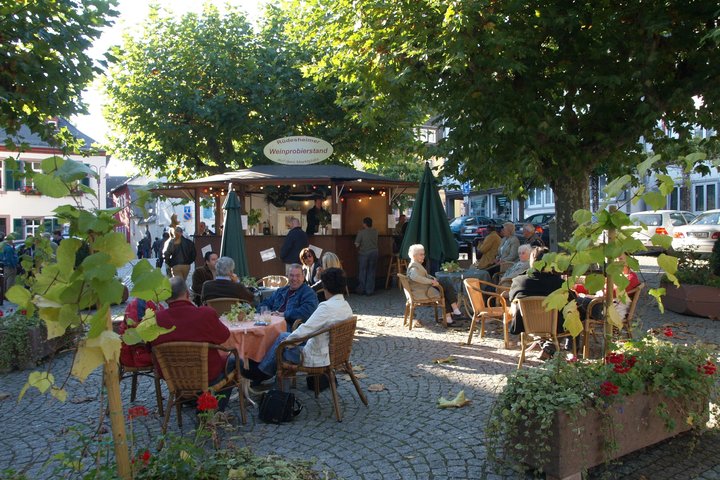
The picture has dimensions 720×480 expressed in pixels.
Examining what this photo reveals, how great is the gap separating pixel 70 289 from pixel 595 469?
333cm

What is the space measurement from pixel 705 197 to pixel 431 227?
33295 millimetres

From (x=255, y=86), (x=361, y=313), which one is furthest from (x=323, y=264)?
(x=255, y=86)

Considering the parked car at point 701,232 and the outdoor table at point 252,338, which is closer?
the outdoor table at point 252,338

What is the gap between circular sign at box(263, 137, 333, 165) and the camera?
15492mm

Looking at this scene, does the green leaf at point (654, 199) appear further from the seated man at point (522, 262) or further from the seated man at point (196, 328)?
the seated man at point (522, 262)

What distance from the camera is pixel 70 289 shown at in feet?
7.70

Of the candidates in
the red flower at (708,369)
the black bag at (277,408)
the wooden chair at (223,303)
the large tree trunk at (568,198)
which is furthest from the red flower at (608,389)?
the large tree trunk at (568,198)

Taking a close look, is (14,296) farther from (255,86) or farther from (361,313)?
(255,86)

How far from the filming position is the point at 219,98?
1736cm

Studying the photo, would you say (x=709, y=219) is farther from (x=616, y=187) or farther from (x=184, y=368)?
(x=184, y=368)

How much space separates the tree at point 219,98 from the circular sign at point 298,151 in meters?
2.20

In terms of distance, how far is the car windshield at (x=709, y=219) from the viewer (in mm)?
20031

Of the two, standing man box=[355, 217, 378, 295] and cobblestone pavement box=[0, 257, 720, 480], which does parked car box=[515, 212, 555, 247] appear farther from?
cobblestone pavement box=[0, 257, 720, 480]

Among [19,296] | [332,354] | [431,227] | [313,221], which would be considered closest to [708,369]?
[332,354]
